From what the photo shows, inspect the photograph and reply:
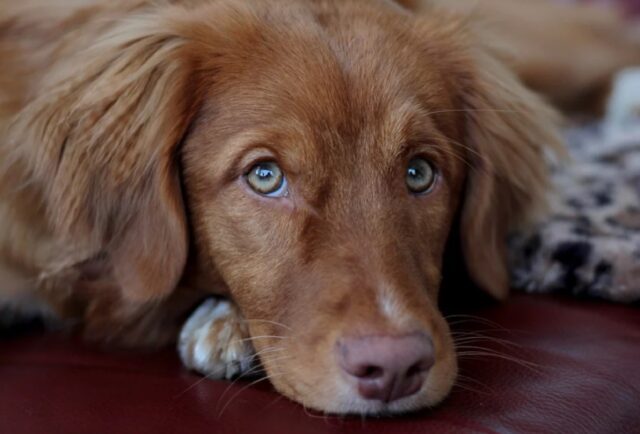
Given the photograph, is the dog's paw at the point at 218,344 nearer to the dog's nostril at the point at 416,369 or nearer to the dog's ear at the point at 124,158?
the dog's ear at the point at 124,158

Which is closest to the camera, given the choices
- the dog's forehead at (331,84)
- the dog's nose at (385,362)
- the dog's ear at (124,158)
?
the dog's nose at (385,362)

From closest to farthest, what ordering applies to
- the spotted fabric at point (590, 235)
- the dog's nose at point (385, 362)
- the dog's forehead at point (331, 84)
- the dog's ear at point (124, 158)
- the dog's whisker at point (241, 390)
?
the dog's nose at point (385, 362) < the dog's whisker at point (241, 390) < the dog's forehead at point (331, 84) < the dog's ear at point (124, 158) < the spotted fabric at point (590, 235)

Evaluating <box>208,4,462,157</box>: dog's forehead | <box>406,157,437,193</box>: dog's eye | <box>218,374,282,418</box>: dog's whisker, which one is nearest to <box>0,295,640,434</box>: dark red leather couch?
<box>218,374,282,418</box>: dog's whisker

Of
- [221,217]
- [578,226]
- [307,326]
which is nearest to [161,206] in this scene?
[221,217]

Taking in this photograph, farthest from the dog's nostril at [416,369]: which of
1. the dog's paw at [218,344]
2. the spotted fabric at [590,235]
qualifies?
the spotted fabric at [590,235]

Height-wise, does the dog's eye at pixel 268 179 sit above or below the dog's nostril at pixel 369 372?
above

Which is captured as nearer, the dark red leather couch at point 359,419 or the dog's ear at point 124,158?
the dark red leather couch at point 359,419

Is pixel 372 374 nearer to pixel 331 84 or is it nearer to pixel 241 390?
pixel 241 390
